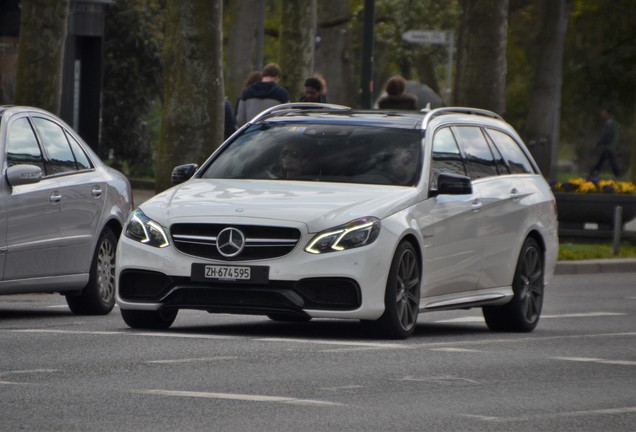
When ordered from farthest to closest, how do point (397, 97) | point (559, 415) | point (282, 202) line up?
point (397, 97), point (282, 202), point (559, 415)

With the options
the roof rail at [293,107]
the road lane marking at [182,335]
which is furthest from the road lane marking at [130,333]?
the roof rail at [293,107]

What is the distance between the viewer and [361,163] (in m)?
12.8

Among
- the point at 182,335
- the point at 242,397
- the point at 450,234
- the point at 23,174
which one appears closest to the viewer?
the point at 242,397

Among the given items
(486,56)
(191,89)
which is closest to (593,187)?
(486,56)

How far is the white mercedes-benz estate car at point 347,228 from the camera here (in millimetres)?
11531

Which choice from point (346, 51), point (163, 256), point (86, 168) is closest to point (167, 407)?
point (163, 256)

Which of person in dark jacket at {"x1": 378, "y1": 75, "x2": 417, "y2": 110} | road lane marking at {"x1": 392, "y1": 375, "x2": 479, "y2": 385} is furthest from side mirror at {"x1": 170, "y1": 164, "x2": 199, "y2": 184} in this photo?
person in dark jacket at {"x1": 378, "y1": 75, "x2": 417, "y2": 110}

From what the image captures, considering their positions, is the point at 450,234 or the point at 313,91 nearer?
the point at 450,234

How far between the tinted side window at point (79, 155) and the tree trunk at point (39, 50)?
6.27 meters

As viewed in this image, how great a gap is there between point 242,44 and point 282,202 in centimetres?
2416

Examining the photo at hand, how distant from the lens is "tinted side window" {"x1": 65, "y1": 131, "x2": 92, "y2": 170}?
1441 centimetres

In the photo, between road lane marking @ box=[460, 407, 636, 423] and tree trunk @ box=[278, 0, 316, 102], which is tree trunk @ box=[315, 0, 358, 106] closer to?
tree trunk @ box=[278, 0, 316, 102]

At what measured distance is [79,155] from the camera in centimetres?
1448

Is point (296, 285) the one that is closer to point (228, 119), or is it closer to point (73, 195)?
point (73, 195)
